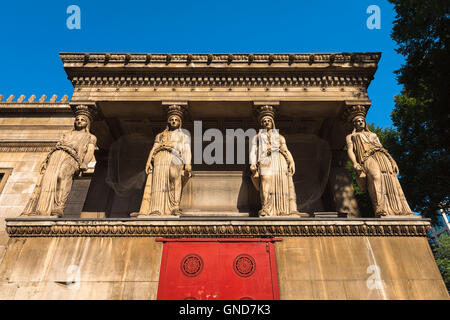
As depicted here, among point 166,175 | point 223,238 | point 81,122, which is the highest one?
point 81,122

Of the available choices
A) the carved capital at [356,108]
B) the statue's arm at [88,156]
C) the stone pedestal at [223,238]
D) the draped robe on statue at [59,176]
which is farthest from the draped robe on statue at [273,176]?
the draped robe on statue at [59,176]

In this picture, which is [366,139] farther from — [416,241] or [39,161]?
[39,161]

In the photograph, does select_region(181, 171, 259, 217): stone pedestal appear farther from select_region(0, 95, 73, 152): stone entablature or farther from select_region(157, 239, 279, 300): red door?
select_region(0, 95, 73, 152): stone entablature

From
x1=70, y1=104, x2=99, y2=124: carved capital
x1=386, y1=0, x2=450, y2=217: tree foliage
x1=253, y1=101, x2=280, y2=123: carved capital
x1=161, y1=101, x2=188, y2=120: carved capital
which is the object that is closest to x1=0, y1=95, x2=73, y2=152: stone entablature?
x1=70, y1=104, x2=99, y2=124: carved capital

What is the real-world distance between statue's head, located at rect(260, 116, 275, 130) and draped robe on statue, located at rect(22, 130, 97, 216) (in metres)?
6.78

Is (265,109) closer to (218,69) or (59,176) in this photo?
(218,69)

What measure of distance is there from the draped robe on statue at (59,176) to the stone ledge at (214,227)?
71 centimetres

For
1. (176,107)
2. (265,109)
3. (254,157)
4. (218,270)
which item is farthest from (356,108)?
(218,270)

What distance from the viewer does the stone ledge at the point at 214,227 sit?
27.6 feet

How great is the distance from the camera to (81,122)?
11109 mm

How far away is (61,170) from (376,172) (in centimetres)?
1086

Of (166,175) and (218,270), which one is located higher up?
(166,175)

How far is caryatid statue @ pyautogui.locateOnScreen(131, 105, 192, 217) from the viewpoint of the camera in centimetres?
937
